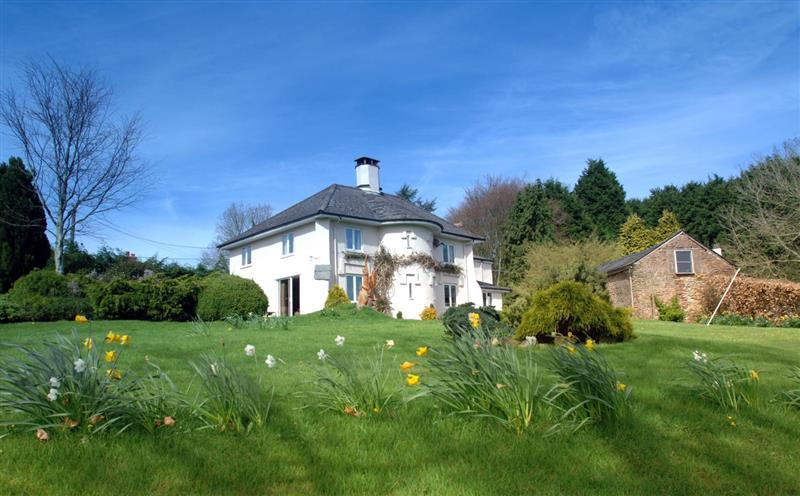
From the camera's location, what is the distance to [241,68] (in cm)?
1248

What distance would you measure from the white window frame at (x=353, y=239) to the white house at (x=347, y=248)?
0.05 m

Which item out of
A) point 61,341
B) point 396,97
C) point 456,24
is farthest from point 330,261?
point 61,341

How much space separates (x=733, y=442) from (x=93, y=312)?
65.1 ft

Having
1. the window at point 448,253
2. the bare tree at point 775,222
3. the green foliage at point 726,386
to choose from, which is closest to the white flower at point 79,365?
the green foliage at point 726,386

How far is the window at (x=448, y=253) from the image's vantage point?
31609 mm

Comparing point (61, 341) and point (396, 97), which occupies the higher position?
point (396, 97)

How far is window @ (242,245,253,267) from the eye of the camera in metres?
31.5

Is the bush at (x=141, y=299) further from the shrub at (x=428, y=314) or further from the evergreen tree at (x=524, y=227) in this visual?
the evergreen tree at (x=524, y=227)

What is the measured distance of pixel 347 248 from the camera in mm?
27141

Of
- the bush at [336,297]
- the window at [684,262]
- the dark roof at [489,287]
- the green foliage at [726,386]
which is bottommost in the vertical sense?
the green foliage at [726,386]

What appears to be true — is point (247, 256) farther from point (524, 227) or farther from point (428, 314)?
point (524, 227)

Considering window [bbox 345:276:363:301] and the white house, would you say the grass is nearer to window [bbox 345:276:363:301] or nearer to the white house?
the white house

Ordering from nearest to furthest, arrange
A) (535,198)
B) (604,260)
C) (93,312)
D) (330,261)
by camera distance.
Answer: (93,312), (330,261), (604,260), (535,198)

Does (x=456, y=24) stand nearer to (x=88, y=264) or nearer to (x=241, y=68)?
(x=241, y=68)
